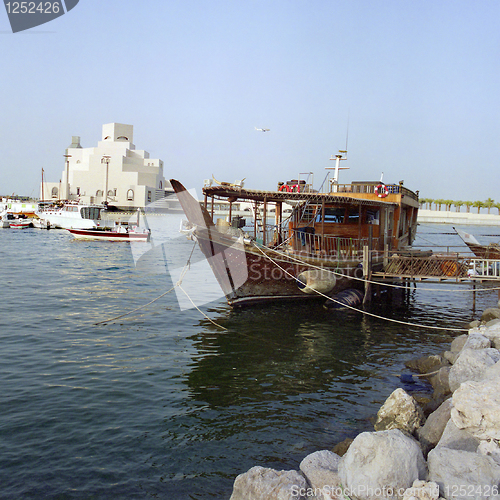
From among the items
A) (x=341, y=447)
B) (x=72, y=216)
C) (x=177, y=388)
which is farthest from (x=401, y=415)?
(x=72, y=216)

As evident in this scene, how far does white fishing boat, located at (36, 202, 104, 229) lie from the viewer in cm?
5611

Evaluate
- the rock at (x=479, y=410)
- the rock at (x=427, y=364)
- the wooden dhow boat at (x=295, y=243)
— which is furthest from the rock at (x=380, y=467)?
the wooden dhow boat at (x=295, y=243)

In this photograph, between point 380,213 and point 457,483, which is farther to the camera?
point 380,213

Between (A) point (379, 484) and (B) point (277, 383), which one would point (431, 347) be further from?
(A) point (379, 484)

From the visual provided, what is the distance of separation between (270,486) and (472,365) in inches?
178

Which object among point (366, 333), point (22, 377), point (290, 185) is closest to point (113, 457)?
point (22, 377)

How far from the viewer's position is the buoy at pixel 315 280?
1631cm

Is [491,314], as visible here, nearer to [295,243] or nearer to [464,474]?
[295,243]

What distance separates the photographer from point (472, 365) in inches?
288

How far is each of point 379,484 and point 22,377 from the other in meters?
7.98

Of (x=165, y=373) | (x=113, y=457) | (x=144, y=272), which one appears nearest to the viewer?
(x=113, y=457)

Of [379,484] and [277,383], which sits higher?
[379,484]

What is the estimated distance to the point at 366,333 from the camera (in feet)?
45.6

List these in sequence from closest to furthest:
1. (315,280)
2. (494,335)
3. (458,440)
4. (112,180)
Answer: (458,440)
(494,335)
(315,280)
(112,180)
